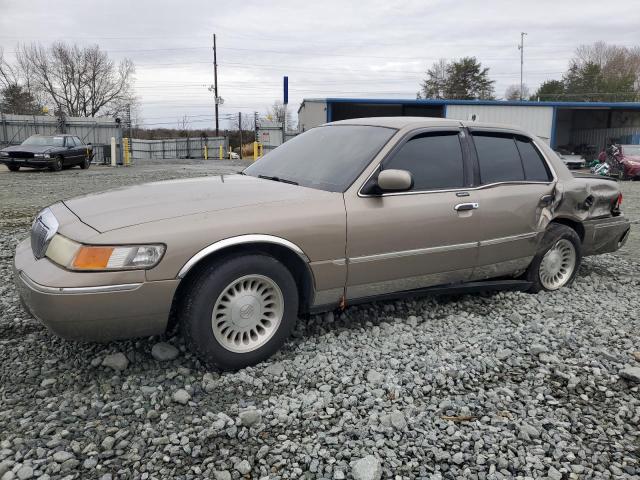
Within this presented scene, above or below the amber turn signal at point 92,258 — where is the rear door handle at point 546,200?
above

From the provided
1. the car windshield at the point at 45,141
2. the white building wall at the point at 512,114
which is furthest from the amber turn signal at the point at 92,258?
the white building wall at the point at 512,114

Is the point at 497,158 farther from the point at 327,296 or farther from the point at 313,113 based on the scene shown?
the point at 313,113

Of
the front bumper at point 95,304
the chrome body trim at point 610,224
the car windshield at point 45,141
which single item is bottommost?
the front bumper at point 95,304

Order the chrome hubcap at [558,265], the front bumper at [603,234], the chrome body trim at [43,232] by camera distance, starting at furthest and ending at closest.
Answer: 1. the front bumper at [603,234]
2. the chrome hubcap at [558,265]
3. the chrome body trim at [43,232]

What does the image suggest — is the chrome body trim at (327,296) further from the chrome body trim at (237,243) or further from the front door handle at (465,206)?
the front door handle at (465,206)

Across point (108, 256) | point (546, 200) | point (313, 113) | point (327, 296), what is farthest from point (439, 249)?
point (313, 113)

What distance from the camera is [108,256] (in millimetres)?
2711

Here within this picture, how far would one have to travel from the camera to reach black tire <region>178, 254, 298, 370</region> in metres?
Result: 2.90

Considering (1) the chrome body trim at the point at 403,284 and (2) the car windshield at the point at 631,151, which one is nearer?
(1) the chrome body trim at the point at 403,284

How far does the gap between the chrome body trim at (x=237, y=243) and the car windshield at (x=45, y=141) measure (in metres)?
19.2

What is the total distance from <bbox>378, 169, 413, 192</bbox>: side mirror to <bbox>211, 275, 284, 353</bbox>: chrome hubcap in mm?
983

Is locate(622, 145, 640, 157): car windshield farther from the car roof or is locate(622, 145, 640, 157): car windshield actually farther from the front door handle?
the front door handle

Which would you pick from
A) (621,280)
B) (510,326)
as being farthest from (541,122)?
(510,326)

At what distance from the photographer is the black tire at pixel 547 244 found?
4551 mm
